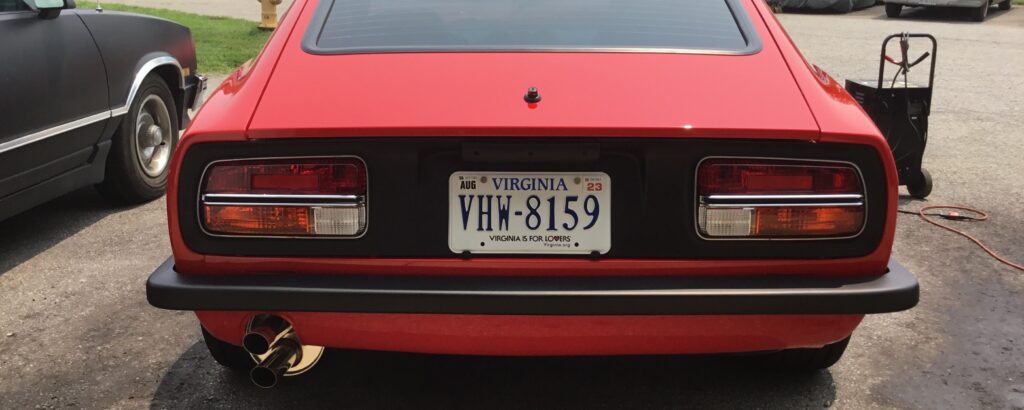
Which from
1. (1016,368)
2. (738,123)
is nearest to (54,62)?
(738,123)

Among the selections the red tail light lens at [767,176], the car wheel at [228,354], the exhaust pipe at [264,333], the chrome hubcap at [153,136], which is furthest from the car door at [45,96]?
the red tail light lens at [767,176]

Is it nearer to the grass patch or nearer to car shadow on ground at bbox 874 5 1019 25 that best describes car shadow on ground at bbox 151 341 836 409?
the grass patch

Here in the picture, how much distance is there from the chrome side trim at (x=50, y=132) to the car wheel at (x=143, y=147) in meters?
0.25

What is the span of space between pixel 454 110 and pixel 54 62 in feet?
8.79

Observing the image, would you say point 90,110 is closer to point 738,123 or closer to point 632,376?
point 632,376

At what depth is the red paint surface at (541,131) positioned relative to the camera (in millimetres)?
2434

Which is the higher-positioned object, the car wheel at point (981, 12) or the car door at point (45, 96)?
the car door at point (45, 96)

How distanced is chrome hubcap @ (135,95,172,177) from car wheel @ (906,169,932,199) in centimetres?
417

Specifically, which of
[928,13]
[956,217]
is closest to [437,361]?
[956,217]

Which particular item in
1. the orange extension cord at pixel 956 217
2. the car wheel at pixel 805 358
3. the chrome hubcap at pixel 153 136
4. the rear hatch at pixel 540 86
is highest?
the rear hatch at pixel 540 86

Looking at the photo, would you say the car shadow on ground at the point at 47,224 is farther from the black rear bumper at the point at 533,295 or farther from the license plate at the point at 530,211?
the license plate at the point at 530,211

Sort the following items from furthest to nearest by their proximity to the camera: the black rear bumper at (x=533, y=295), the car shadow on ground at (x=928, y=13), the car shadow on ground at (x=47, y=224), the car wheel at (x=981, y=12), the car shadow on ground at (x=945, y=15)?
the car shadow on ground at (x=928, y=13) → the car shadow on ground at (x=945, y=15) → the car wheel at (x=981, y=12) → the car shadow on ground at (x=47, y=224) → the black rear bumper at (x=533, y=295)

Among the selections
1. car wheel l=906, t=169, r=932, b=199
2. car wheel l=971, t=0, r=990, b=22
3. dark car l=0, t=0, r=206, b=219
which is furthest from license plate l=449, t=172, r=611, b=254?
car wheel l=971, t=0, r=990, b=22

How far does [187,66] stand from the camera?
229 inches
